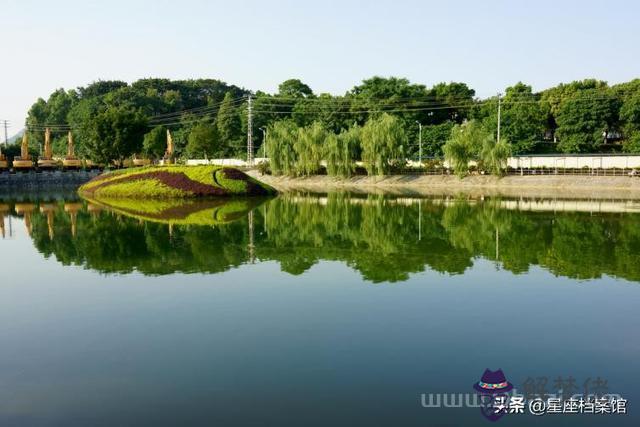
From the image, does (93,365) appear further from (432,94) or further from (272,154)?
(432,94)

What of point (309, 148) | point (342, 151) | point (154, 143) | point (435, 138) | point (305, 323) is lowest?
point (305, 323)

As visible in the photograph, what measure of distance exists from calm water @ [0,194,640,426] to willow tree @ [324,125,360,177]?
101ft

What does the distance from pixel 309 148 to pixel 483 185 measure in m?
16.1

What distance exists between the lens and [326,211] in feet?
89.0

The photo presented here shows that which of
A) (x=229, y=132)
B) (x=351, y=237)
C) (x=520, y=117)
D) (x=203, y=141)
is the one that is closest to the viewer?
(x=351, y=237)

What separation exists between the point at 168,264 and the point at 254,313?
16.8 ft

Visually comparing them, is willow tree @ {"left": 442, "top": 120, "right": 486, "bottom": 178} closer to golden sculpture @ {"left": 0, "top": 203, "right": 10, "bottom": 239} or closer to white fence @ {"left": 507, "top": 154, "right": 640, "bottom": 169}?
white fence @ {"left": 507, "top": 154, "right": 640, "bottom": 169}

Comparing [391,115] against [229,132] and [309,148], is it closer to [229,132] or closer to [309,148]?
[309,148]

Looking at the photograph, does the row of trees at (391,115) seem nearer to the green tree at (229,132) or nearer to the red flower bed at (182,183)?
the green tree at (229,132)

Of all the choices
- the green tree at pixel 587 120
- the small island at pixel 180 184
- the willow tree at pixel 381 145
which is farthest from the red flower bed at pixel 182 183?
the green tree at pixel 587 120

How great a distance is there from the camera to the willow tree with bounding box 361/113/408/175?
48281mm

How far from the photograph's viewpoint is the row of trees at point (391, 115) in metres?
55.8

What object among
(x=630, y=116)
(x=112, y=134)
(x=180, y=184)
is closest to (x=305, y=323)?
(x=180, y=184)

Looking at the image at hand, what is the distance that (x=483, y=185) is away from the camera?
4466 centimetres
